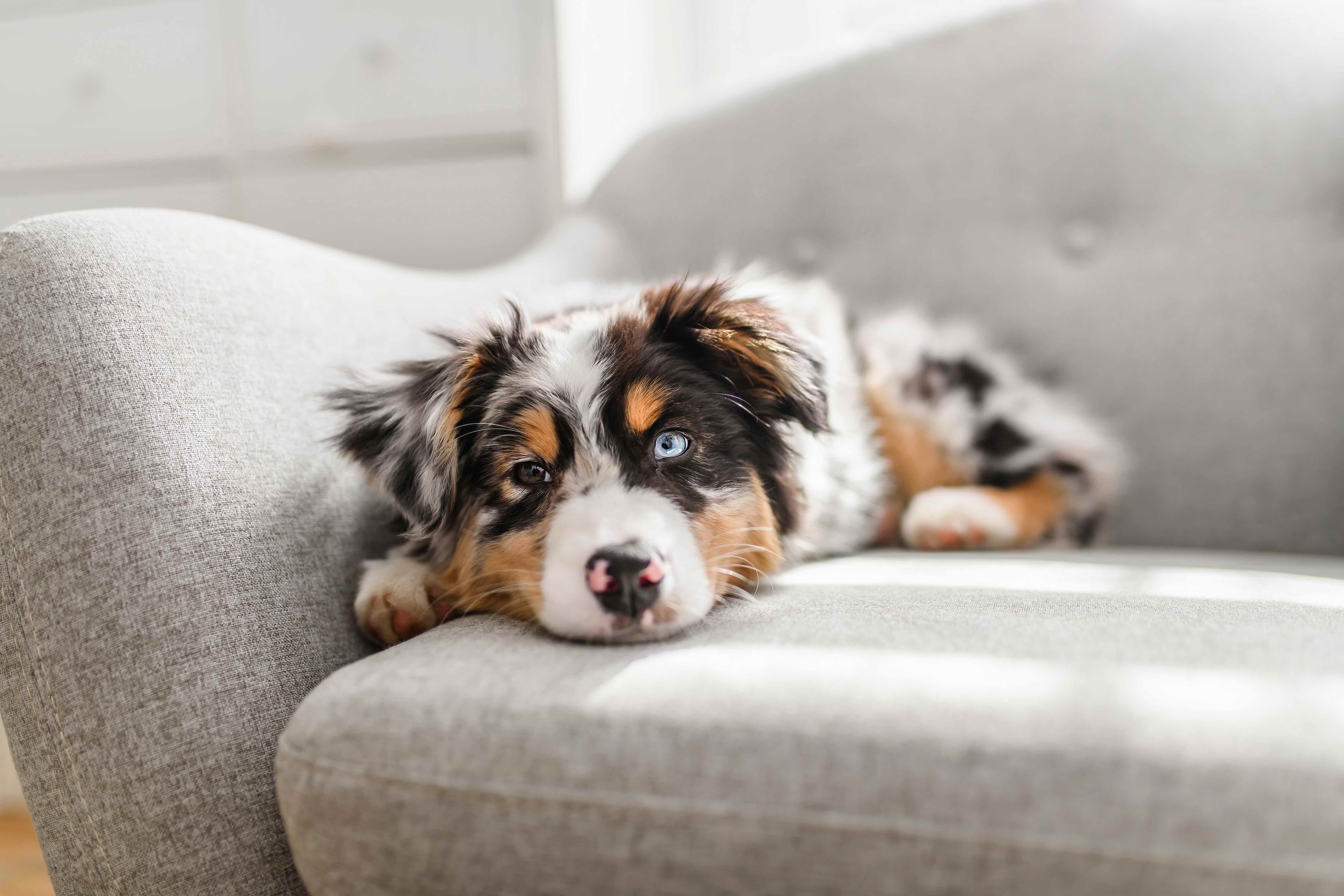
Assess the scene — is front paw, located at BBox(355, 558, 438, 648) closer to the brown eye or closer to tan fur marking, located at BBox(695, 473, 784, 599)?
the brown eye

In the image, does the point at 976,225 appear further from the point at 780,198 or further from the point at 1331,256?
the point at 1331,256

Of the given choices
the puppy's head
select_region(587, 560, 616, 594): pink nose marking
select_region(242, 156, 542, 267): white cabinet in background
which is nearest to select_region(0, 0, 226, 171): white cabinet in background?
select_region(242, 156, 542, 267): white cabinet in background

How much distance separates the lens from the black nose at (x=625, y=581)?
1.16 metres

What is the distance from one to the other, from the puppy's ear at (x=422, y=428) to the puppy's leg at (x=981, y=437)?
3.38 feet

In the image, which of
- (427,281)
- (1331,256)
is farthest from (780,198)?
(1331,256)

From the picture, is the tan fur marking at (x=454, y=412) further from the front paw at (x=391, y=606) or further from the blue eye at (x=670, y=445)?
the blue eye at (x=670, y=445)

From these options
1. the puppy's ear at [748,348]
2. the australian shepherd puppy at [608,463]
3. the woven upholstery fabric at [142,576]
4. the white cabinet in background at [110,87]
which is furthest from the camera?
the white cabinet in background at [110,87]

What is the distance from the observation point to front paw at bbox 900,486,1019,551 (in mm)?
1856

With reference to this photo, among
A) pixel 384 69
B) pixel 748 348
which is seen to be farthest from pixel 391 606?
pixel 384 69

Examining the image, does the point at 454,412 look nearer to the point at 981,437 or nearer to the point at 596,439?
the point at 596,439

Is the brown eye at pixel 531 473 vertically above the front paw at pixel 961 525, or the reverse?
the brown eye at pixel 531 473

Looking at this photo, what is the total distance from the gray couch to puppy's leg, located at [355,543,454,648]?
0.14ft

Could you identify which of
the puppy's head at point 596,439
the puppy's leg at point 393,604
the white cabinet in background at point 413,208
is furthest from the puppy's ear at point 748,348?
the white cabinet in background at point 413,208

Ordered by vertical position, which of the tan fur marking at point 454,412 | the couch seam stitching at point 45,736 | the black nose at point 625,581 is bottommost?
the couch seam stitching at point 45,736
